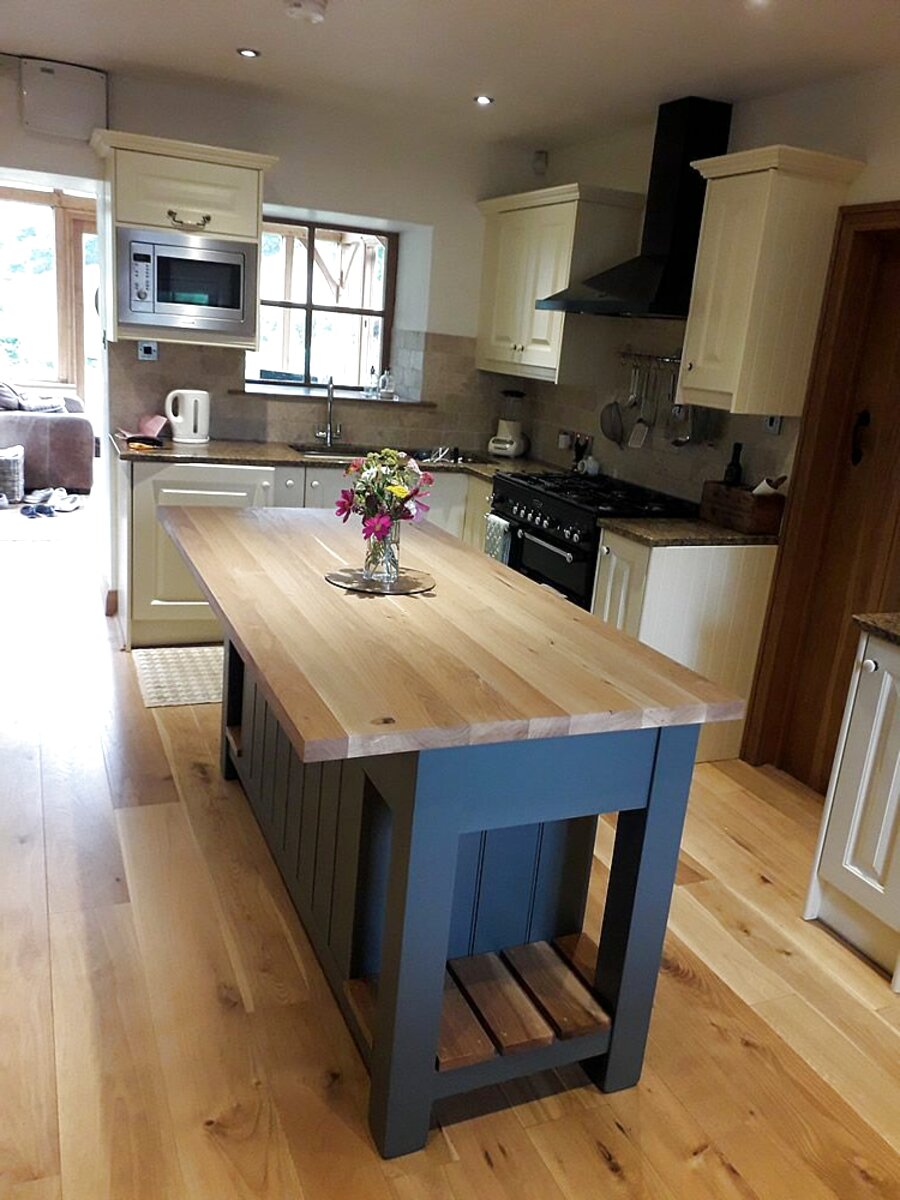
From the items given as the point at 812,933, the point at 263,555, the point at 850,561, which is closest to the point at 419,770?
the point at 263,555

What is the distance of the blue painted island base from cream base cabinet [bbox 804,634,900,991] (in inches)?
32.5

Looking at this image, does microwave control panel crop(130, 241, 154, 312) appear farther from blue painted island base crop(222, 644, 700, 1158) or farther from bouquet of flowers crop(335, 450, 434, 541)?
blue painted island base crop(222, 644, 700, 1158)

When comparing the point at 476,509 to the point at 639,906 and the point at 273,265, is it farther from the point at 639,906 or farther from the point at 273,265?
the point at 639,906

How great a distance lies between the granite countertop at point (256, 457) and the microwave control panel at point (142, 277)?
2.07ft

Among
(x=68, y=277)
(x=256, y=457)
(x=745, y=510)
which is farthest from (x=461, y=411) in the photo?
(x=68, y=277)

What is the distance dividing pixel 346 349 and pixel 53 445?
10.4 ft

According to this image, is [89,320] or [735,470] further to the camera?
[89,320]

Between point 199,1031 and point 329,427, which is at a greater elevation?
point 329,427

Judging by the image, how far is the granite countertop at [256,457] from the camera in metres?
4.20

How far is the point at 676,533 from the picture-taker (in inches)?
134

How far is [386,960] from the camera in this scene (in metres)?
1.76

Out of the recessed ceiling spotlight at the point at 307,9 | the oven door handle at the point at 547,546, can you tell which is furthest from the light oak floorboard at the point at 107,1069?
the recessed ceiling spotlight at the point at 307,9

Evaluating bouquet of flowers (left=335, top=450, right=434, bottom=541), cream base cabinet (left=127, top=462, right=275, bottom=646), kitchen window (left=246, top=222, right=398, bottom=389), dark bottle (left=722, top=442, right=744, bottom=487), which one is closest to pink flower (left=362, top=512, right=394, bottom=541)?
bouquet of flowers (left=335, top=450, right=434, bottom=541)

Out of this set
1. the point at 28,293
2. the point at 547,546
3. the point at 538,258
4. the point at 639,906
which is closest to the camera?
the point at 639,906
